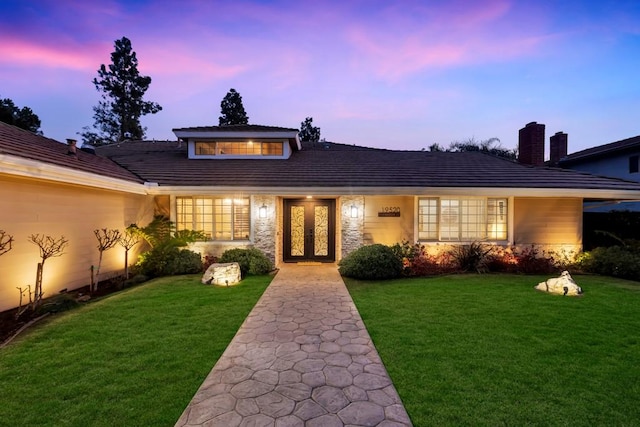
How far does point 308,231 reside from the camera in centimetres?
1069

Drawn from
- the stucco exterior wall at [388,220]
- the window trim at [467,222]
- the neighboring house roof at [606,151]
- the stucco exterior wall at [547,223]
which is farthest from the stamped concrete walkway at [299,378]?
the neighboring house roof at [606,151]

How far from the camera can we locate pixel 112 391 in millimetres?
2900

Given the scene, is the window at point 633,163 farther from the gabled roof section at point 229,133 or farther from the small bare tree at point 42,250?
the small bare tree at point 42,250

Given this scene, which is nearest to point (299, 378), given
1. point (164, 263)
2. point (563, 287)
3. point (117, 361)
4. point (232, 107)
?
point (117, 361)

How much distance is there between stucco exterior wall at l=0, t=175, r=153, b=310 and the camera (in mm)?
5379

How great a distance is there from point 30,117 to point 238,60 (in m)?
17.1

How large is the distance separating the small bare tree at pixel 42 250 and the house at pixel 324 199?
0.57 meters

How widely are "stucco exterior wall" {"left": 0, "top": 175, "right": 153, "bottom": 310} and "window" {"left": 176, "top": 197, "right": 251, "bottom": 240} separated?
1580mm

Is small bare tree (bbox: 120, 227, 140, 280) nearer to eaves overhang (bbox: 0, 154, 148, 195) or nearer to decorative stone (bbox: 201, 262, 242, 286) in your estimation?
eaves overhang (bbox: 0, 154, 148, 195)

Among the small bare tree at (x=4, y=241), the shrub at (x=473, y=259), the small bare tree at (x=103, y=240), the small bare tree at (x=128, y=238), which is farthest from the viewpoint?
the shrub at (x=473, y=259)

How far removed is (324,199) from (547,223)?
7919 millimetres

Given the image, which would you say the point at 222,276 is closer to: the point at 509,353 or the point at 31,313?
the point at 31,313

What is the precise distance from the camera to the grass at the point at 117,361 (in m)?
2.60

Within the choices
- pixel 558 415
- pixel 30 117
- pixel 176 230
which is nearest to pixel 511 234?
pixel 558 415
